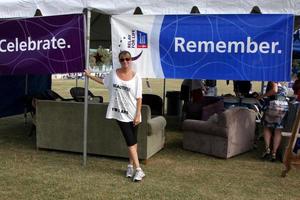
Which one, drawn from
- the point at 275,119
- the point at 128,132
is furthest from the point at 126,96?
the point at 275,119

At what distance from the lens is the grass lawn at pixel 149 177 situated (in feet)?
18.4

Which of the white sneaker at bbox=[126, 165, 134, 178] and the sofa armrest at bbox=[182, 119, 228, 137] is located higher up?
the sofa armrest at bbox=[182, 119, 228, 137]

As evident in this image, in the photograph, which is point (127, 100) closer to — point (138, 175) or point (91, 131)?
point (138, 175)

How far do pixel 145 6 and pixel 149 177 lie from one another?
260cm

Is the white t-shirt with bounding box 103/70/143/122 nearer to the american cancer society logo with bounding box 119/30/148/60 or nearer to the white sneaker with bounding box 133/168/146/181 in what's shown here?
the white sneaker with bounding box 133/168/146/181

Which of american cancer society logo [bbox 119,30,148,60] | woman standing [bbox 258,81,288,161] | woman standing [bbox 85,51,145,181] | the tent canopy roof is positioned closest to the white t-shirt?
woman standing [bbox 85,51,145,181]

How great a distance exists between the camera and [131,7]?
6.88 metres

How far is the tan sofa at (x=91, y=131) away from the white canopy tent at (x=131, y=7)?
607 mm

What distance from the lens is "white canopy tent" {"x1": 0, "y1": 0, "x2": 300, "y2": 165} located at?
6508 mm

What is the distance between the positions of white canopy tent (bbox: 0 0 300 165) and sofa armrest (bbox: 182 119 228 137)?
205 cm

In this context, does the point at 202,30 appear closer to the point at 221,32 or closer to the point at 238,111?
the point at 221,32

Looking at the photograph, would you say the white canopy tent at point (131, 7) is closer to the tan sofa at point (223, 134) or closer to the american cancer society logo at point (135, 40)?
the american cancer society logo at point (135, 40)

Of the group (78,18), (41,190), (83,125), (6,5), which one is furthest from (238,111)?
(6,5)

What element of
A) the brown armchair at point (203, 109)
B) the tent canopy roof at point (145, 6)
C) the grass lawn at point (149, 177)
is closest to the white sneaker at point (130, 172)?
the grass lawn at point (149, 177)
